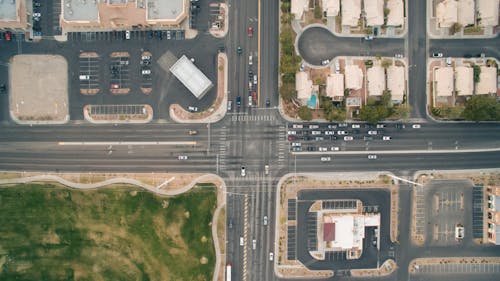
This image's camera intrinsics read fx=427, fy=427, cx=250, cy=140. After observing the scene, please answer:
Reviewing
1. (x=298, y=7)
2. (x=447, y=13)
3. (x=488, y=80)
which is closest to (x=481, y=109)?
(x=488, y=80)

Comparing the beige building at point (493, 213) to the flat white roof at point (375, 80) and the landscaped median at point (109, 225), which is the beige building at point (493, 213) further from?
the landscaped median at point (109, 225)

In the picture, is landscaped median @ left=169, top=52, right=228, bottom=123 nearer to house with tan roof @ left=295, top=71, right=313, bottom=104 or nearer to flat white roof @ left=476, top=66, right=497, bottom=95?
house with tan roof @ left=295, top=71, right=313, bottom=104

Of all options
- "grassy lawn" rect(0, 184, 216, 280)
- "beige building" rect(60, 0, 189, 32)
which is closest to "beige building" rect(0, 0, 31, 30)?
"beige building" rect(60, 0, 189, 32)

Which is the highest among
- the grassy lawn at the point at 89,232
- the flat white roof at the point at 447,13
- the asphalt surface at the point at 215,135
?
the flat white roof at the point at 447,13

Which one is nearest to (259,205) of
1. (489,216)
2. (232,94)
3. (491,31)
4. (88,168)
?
(232,94)

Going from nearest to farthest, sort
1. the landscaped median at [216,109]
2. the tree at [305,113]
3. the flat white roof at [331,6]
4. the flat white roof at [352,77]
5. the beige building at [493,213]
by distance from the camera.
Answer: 1. the tree at [305,113]
2. the flat white roof at [331,6]
3. the flat white roof at [352,77]
4. the landscaped median at [216,109]
5. the beige building at [493,213]

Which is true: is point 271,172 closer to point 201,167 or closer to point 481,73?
point 201,167

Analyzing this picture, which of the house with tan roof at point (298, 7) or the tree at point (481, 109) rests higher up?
the house with tan roof at point (298, 7)

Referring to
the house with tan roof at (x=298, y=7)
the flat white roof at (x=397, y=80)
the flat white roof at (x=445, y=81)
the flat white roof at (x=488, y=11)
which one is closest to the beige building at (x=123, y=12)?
the house with tan roof at (x=298, y=7)
